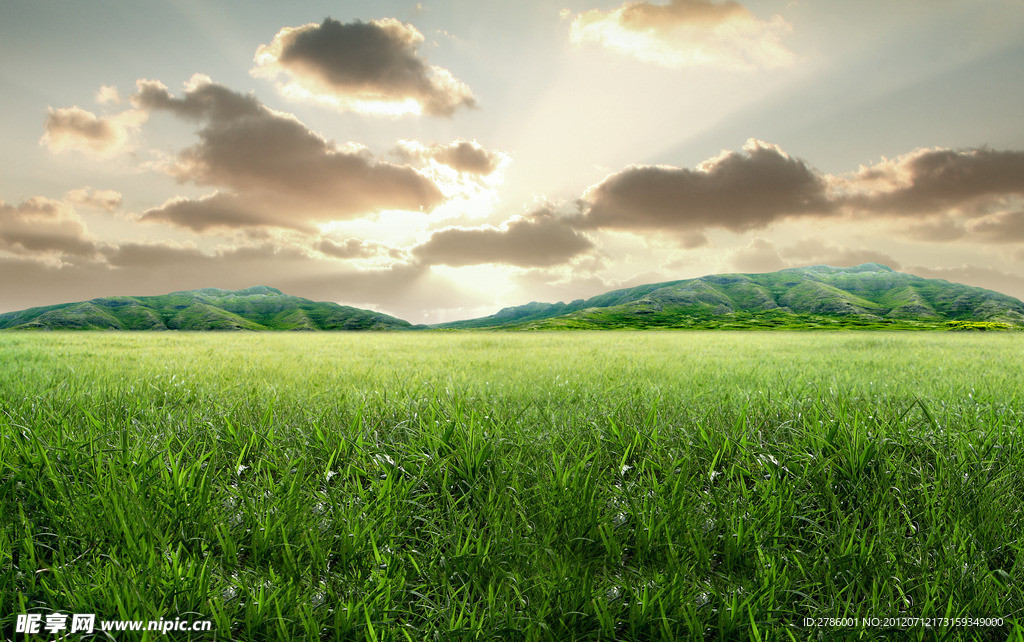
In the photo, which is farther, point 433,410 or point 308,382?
point 308,382

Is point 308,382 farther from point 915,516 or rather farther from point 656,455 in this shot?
point 915,516

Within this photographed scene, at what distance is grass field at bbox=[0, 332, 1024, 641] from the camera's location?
2344 mm

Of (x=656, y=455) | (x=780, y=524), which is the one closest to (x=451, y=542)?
(x=656, y=455)

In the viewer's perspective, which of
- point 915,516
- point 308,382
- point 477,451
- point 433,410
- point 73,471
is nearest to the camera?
point 915,516

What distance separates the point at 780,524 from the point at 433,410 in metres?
3.27

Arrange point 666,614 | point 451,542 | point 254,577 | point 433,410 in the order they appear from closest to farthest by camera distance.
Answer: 1. point 666,614
2. point 254,577
3. point 451,542
4. point 433,410

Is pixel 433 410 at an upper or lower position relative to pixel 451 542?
upper

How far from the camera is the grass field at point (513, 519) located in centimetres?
234

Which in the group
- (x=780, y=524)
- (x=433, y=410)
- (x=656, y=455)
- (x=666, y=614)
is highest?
(x=433, y=410)

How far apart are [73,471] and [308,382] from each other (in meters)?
3.61

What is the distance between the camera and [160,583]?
2344mm

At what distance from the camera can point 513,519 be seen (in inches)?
120

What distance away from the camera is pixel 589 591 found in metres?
2.41

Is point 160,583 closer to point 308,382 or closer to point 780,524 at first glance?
point 780,524
